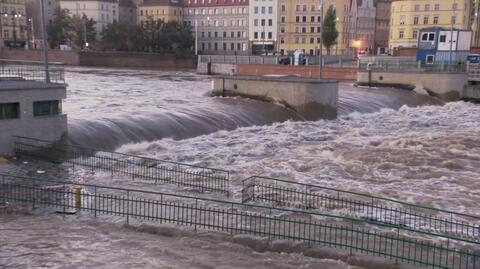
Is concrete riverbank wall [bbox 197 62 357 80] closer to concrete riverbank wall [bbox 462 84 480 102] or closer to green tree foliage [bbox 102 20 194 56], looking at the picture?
concrete riverbank wall [bbox 462 84 480 102]

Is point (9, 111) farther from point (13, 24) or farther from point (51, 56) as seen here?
point (13, 24)

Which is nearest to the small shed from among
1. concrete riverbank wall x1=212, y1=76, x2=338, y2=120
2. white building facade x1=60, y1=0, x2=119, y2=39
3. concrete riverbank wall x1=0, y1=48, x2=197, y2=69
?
concrete riverbank wall x1=212, y1=76, x2=338, y2=120

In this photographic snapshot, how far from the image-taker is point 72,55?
114m

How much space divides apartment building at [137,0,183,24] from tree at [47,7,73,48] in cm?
1851

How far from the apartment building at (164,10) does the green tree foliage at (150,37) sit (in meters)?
17.3

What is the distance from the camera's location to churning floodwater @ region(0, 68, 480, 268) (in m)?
14.7

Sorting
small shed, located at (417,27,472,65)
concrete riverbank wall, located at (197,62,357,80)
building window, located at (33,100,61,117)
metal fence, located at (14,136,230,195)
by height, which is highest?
small shed, located at (417,27,472,65)

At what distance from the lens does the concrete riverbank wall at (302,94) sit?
42.1m

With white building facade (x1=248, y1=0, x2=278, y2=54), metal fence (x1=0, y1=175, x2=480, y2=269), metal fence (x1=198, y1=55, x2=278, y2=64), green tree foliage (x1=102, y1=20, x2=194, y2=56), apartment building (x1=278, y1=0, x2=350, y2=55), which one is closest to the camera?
metal fence (x1=0, y1=175, x2=480, y2=269)

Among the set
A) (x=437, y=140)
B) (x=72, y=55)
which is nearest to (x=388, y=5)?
(x=72, y=55)

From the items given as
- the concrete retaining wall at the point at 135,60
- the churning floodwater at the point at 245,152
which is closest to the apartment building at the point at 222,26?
the concrete retaining wall at the point at 135,60

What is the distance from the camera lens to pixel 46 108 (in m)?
26.2

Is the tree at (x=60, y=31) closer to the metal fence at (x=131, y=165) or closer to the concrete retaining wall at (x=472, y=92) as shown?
the concrete retaining wall at (x=472, y=92)

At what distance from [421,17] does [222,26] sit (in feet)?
164
